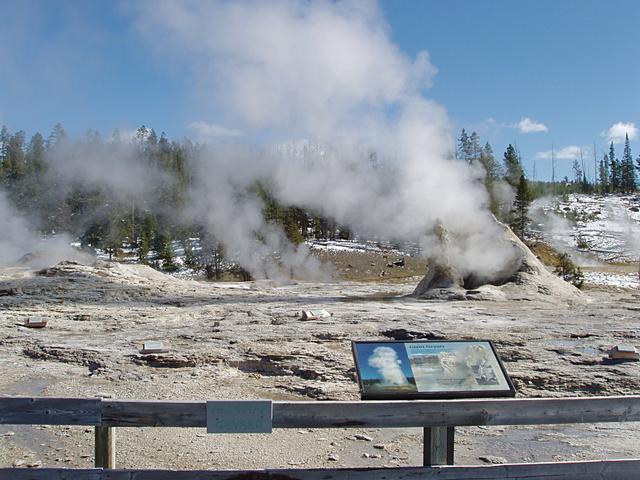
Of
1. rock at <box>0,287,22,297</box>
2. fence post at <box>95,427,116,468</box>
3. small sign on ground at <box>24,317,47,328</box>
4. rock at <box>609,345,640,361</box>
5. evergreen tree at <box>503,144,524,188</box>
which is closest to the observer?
fence post at <box>95,427,116,468</box>

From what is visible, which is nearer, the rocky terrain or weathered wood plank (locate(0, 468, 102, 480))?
weathered wood plank (locate(0, 468, 102, 480))

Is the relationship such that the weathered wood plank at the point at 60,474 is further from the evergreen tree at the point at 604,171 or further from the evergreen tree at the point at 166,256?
the evergreen tree at the point at 604,171

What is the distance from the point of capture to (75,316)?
16.3 m

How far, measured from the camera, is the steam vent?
19844 millimetres

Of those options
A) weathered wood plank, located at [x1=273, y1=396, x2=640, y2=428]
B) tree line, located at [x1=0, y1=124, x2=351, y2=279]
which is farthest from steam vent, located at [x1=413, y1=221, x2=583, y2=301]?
tree line, located at [x1=0, y1=124, x2=351, y2=279]

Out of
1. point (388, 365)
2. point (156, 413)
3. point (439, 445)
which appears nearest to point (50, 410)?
point (156, 413)

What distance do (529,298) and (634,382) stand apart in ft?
34.4

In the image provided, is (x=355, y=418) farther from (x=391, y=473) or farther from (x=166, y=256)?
(x=166, y=256)

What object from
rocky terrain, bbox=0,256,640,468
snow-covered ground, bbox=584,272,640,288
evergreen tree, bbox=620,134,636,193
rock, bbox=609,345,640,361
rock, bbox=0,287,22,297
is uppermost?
evergreen tree, bbox=620,134,636,193

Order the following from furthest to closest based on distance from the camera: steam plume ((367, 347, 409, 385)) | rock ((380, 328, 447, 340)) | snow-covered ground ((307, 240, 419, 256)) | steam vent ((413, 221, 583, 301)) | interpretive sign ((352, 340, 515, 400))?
1. snow-covered ground ((307, 240, 419, 256))
2. steam vent ((413, 221, 583, 301))
3. rock ((380, 328, 447, 340))
4. steam plume ((367, 347, 409, 385))
5. interpretive sign ((352, 340, 515, 400))

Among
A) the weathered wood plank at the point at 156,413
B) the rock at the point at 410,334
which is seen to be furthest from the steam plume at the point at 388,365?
the rock at the point at 410,334

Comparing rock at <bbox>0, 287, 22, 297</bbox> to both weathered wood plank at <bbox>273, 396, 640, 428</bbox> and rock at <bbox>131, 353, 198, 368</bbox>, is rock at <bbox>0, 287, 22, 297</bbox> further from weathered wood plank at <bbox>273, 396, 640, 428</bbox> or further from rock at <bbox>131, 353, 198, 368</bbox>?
weathered wood plank at <bbox>273, 396, 640, 428</bbox>

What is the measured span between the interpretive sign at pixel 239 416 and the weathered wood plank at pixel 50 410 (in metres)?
0.82

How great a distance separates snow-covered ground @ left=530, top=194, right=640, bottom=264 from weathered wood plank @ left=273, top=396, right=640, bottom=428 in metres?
51.1
